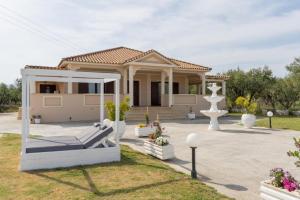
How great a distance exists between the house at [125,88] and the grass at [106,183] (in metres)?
12.0

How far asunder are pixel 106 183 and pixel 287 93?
31960mm

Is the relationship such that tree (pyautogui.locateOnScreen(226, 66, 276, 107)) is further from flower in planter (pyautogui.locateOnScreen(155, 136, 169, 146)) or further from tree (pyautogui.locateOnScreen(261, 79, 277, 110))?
flower in planter (pyautogui.locateOnScreen(155, 136, 169, 146))

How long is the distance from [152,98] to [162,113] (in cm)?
470

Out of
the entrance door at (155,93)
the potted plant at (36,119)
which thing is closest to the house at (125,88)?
the entrance door at (155,93)

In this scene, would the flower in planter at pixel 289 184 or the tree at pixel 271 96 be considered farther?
the tree at pixel 271 96

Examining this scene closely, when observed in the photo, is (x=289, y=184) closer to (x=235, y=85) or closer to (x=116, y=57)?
(x=116, y=57)

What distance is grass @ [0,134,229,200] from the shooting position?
5.25 metres

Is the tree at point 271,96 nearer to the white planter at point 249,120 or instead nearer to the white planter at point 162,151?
the white planter at point 249,120

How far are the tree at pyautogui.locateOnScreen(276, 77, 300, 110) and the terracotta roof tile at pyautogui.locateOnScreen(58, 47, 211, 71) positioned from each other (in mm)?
13245

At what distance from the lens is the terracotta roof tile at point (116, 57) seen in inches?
839

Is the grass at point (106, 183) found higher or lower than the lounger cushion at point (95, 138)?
lower

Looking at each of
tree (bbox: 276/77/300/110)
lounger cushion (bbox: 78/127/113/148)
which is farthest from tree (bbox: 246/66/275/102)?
lounger cushion (bbox: 78/127/113/148)

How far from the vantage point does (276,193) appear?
4324 mm

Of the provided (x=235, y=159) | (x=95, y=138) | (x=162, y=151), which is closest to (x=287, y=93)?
(x=235, y=159)
